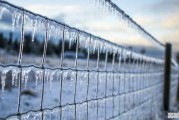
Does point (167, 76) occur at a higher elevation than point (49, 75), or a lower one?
lower

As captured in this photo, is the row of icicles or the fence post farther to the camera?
the fence post

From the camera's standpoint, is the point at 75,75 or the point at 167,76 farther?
the point at 167,76

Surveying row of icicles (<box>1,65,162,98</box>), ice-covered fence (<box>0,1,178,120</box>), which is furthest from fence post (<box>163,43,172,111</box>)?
row of icicles (<box>1,65,162,98</box>)

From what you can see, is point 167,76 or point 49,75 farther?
point 167,76

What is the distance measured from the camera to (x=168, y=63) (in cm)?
1038

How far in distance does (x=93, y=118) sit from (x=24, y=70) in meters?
→ 2.80

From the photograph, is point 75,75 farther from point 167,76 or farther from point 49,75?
point 167,76

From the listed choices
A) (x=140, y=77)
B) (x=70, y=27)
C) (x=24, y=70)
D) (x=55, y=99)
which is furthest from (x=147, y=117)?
(x=24, y=70)

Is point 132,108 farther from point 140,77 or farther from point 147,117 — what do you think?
point 147,117

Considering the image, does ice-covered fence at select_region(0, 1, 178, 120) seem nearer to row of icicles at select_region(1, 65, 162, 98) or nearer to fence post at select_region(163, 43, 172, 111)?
row of icicles at select_region(1, 65, 162, 98)

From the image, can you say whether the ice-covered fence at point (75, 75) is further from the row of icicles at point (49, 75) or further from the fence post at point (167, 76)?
the fence post at point (167, 76)

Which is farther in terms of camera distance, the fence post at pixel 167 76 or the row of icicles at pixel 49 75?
the fence post at pixel 167 76

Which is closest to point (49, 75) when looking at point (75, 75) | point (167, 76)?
point (75, 75)

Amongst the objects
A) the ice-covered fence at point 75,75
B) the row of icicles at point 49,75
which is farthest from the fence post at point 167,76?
the row of icicles at point 49,75
